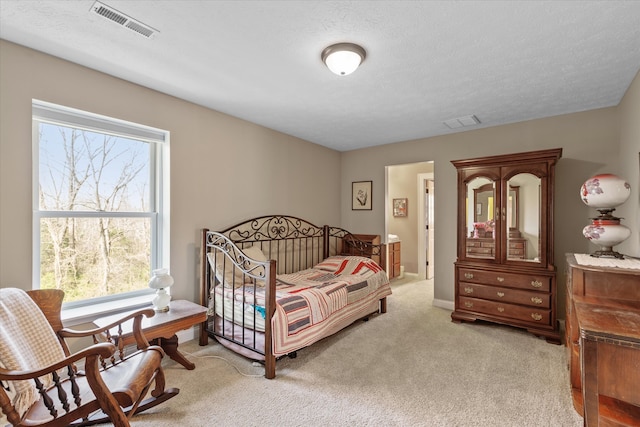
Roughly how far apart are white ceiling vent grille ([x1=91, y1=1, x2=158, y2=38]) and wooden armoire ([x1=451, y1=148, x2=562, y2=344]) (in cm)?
322

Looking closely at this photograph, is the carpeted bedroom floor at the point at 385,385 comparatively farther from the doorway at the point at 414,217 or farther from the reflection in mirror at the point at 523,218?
the doorway at the point at 414,217

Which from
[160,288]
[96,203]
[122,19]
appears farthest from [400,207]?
[122,19]

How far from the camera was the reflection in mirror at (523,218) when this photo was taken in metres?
3.08

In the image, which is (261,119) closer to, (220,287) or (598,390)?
(220,287)

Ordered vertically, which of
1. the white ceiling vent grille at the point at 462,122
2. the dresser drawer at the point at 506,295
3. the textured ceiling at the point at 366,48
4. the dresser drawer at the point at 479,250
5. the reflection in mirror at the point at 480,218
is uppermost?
the textured ceiling at the point at 366,48

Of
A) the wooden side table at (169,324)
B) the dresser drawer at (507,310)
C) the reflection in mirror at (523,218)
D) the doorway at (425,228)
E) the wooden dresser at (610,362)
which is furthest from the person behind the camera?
the doorway at (425,228)

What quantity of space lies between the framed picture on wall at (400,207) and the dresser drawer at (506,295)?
2.79 m

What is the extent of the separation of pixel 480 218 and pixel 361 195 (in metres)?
1.96

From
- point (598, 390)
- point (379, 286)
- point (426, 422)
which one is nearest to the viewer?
point (598, 390)

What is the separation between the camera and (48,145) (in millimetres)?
2234

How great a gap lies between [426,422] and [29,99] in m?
3.39

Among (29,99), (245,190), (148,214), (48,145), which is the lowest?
(148,214)

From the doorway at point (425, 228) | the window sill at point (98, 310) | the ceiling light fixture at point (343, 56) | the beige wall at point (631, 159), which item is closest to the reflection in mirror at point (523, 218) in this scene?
the beige wall at point (631, 159)

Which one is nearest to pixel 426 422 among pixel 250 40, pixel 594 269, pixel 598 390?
pixel 598 390
